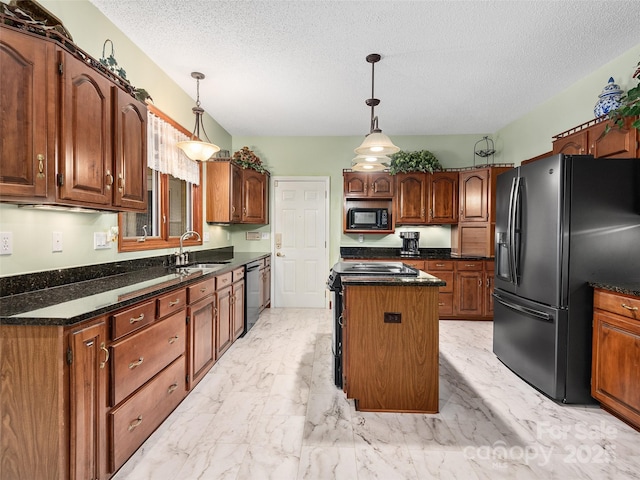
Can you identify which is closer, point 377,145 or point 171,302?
point 171,302

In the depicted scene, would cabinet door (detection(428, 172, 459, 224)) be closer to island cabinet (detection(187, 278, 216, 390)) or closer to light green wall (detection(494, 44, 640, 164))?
light green wall (detection(494, 44, 640, 164))

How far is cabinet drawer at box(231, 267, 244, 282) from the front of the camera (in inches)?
130

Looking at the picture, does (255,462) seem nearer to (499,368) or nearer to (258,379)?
(258,379)

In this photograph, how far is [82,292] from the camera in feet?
5.57

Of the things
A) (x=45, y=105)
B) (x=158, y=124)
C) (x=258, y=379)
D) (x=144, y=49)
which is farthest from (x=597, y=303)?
(x=144, y=49)

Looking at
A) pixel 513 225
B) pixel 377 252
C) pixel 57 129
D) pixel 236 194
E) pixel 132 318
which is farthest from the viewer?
pixel 377 252

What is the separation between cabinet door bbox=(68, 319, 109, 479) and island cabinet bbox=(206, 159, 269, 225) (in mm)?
2844

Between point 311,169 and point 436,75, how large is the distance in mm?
2402

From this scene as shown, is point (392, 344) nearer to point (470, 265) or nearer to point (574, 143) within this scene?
point (574, 143)

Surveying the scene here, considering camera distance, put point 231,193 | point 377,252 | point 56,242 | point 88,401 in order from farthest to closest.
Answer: point 377,252, point 231,193, point 56,242, point 88,401

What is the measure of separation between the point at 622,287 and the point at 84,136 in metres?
3.30

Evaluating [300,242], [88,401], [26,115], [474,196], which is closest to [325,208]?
[300,242]

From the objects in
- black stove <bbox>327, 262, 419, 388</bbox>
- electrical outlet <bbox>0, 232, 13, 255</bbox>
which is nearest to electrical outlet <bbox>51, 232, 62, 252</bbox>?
electrical outlet <bbox>0, 232, 13, 255</bbox>

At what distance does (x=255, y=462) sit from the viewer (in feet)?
5.54
